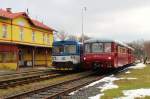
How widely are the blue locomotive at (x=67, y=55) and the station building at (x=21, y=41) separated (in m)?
10.4

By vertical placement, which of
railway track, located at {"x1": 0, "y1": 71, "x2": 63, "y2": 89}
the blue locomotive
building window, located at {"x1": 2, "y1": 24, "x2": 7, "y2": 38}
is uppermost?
building window, located at {"x1": 2, "y1": 24, "x2": 7, "y2": 38}

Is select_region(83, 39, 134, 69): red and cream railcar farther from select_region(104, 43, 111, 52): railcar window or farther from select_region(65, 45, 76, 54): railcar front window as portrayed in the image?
select_region(65, 45, 76, 54): railcar front window

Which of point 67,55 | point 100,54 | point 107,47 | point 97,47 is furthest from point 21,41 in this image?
point 107,47

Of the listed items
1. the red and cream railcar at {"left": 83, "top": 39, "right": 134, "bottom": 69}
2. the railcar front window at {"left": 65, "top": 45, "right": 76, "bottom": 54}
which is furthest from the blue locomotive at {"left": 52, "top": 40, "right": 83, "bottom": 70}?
the red and cream railcar at {"left": 83, "top": 39, "right": 134, "bottom": 69}

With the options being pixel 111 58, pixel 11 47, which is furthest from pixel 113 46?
pixel 11 47

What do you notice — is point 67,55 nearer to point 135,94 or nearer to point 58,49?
point 58,49

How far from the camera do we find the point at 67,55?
29.8 meters

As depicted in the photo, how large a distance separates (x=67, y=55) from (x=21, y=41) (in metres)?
19.5

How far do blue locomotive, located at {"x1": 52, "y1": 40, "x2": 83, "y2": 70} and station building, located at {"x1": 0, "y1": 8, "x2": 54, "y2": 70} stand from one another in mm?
10376

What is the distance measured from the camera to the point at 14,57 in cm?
4066

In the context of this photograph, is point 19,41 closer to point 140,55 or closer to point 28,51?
point 28,51

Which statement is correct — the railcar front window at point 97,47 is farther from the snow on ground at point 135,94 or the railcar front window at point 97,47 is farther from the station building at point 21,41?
the station building at point 21,41

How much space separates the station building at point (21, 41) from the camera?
40.0 m

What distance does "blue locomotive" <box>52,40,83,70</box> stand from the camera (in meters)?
29.6
